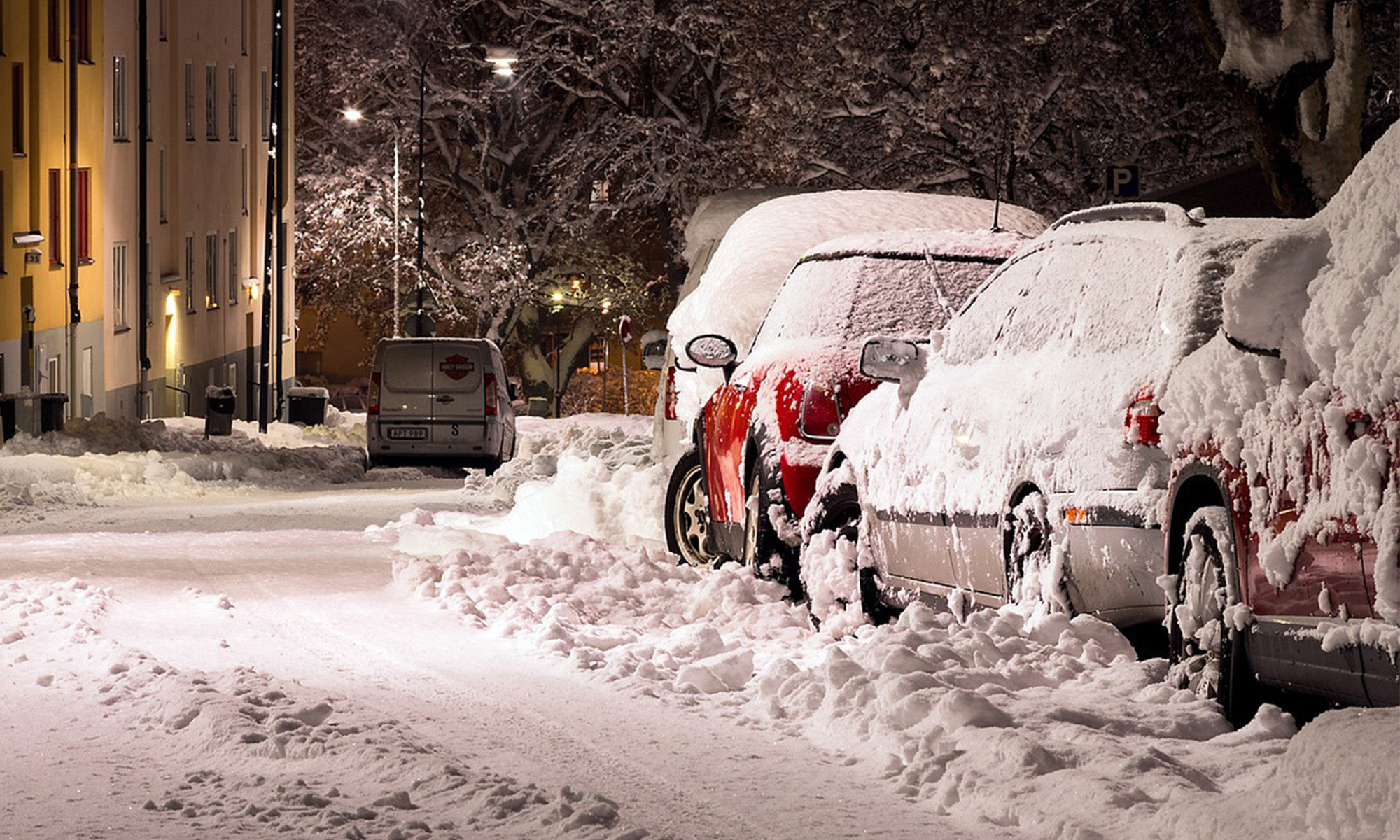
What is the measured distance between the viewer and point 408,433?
3103 cm

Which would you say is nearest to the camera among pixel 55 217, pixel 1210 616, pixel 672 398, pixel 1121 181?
pixel 1210 616

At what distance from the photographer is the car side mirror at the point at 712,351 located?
44.9 ft

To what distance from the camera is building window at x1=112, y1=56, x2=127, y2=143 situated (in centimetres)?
4191

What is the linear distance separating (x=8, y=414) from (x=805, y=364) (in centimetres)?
2005

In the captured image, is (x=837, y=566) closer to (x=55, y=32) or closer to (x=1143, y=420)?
(x=1143, y=420)

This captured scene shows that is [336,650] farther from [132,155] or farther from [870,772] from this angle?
[132,155]

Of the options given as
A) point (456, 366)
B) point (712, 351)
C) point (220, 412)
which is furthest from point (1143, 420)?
point (220, 412)

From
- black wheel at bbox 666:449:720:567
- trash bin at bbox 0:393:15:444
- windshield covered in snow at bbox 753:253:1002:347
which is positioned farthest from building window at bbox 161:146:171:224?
windshield covered in snow at bbox 753:253:1002:347

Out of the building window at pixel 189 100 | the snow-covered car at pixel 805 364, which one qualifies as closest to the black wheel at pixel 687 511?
the snow-covered car at pixel 805 364

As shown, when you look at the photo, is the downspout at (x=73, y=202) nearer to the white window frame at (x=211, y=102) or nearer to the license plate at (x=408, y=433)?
the license plate at (x=408, y=433)

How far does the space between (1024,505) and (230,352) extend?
44930mm

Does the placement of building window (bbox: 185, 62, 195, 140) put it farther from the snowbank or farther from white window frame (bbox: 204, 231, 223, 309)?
the snowbank

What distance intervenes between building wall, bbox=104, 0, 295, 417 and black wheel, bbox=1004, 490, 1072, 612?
3384cm

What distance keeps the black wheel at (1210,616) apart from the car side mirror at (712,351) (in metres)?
6.11
